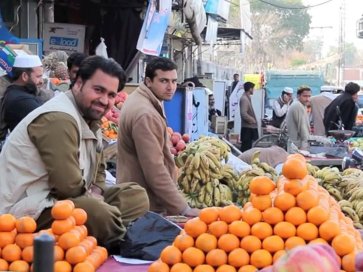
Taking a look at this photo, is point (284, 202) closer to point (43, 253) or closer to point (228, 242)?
point (228, 242)

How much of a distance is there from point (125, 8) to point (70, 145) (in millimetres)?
9354

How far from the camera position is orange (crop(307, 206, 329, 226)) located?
135 inches

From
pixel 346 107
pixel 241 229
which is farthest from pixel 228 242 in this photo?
pixel 346 107

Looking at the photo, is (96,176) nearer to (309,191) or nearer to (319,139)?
(309,191)

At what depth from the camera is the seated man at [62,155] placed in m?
3.99

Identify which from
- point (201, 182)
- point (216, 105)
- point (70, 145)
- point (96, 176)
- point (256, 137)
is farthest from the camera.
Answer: point (216, 105)

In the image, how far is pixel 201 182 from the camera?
6852mm

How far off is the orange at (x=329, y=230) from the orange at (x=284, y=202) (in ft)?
0.66

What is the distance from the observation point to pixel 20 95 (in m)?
6.41

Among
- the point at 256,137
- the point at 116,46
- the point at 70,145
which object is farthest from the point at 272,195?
the point at 256,137

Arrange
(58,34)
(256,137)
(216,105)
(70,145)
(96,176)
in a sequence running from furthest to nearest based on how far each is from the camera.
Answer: (216,105)
(256,137)
(58,34)
(96,176)
(70,145)

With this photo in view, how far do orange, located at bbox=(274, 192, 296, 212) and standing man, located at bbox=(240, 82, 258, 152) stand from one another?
42.2 feet

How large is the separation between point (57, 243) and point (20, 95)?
304 centimetres

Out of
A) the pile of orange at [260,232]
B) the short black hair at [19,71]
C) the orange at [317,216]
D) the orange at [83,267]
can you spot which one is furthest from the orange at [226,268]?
the short black hair at [19,71]
